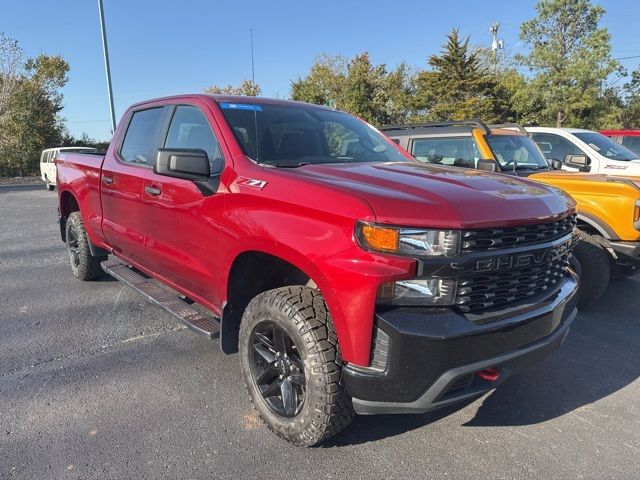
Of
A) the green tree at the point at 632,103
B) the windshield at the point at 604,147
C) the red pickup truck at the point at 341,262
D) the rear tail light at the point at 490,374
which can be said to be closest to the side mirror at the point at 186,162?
the red pickup truck at the point at 341,262

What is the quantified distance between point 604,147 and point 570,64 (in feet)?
70.0

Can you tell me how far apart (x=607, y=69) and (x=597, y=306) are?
26188mm

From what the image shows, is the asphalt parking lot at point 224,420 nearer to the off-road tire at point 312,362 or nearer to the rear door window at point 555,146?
the off-road tire at point 312,362

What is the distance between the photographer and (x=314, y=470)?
7.91ft

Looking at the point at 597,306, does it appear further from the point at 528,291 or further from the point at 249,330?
the point at 249,330

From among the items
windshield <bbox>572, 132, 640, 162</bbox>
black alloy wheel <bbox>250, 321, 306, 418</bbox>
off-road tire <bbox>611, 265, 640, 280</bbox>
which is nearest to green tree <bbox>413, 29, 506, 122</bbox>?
windshield <bbox>572, 132, 640, 162</bbox>

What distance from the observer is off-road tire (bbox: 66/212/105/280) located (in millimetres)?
5207

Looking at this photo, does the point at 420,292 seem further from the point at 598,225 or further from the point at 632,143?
the point at 632,143

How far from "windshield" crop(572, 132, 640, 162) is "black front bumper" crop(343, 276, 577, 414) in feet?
23.0

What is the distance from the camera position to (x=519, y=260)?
2.30 meters

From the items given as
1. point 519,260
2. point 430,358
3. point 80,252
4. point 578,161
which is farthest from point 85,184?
point 578,161

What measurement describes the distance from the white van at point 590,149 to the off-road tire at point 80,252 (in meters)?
6.83

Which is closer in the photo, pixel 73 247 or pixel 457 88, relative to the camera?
pixel 73 247

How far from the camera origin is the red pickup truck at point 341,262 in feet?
6.76
